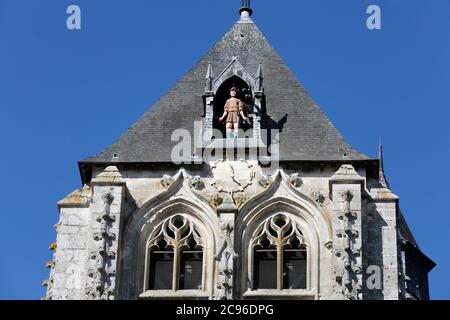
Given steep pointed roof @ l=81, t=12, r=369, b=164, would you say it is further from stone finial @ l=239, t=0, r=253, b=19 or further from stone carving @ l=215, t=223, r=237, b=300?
stone carving @ l=215, t=223, r=237, b=300

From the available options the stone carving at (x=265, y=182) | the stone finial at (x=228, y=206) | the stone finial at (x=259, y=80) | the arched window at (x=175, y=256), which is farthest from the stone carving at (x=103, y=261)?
the stone finial at (x=259, y=80)

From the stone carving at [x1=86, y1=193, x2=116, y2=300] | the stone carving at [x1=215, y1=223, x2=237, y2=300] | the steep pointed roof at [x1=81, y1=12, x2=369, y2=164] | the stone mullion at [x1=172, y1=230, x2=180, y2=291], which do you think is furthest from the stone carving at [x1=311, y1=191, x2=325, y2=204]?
the stone carving at [x1=86, y1=193, x2=116, y2=300]

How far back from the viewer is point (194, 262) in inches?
1447

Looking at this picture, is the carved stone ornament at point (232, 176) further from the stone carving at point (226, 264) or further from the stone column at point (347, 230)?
the stone column at point (347, 230)

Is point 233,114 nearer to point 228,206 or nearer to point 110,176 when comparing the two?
point 228,206

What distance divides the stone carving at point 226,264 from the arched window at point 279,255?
20.4 inches

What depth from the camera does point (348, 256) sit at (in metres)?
35.9

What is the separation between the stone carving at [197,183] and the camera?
37344 millimetres

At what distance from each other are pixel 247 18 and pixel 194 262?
6.72 metres

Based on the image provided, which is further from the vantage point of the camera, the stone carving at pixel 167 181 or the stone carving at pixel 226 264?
the stone carving at pixel 167 181

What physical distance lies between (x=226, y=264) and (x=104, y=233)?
7.38 ft

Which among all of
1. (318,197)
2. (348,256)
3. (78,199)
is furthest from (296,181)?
(78,199)

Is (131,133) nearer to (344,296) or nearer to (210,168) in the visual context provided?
(210,168)
